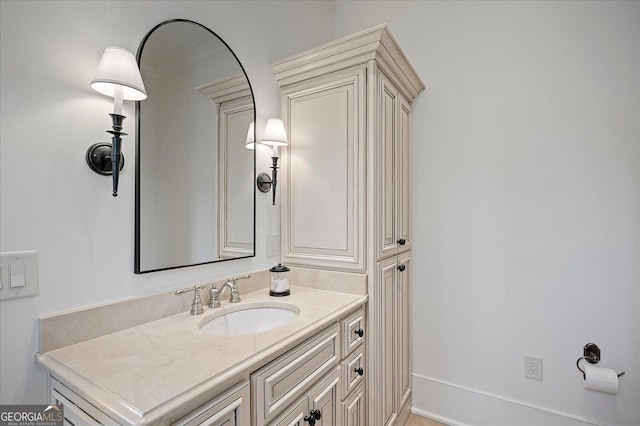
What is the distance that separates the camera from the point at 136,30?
1163 millimetres

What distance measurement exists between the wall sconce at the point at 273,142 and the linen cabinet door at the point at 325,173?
0.32 feet

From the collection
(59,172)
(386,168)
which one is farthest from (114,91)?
(386,168)

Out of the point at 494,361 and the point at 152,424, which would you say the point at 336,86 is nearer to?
the point at 152,424

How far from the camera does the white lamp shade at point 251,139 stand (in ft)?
5.29

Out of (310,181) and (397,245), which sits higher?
(310,181)

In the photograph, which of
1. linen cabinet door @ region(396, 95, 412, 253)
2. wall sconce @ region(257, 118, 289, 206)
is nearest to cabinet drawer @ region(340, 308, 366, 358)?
linen cabinet door @ region(396, 95, 412, 253)

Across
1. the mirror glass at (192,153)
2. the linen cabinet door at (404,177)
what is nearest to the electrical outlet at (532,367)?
the linen cabinet door at (404,177)

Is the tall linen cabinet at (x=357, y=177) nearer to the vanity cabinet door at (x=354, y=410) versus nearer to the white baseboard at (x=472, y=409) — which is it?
the vanity cabinet door at (x=354, y=410)

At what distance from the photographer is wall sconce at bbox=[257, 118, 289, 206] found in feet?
5.24

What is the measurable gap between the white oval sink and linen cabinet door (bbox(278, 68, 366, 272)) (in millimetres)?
361

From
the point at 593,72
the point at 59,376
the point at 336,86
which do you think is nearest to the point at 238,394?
the point at 59,376

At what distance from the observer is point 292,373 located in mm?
1040

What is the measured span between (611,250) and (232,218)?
6.17ft

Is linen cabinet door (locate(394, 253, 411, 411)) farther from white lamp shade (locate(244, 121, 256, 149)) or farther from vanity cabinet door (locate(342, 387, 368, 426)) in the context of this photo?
white lamp shade (locate(244, 121, 256, 149))
